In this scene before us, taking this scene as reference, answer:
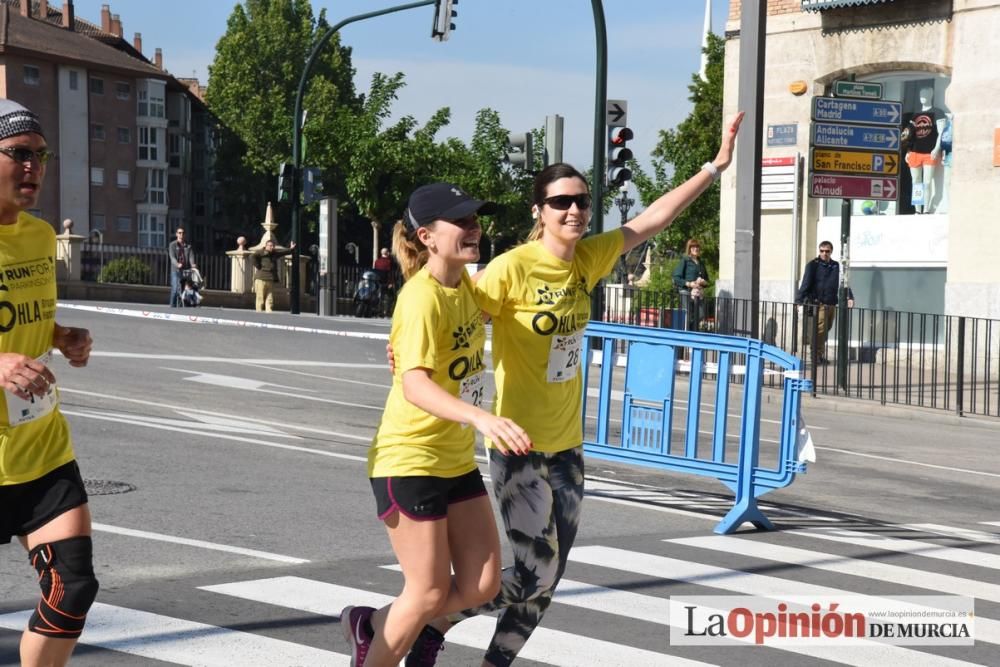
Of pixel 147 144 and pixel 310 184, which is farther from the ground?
pixel 147 144

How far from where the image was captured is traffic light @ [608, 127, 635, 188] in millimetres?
21797

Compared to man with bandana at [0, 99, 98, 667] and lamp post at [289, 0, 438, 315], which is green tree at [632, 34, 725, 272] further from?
man with bandana at [0, 99, 98, 667]

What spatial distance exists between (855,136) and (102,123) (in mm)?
76042

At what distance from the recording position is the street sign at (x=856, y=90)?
19984 millimetres

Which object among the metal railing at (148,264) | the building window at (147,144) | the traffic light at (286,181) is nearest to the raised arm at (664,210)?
the traffic light at (286,181)

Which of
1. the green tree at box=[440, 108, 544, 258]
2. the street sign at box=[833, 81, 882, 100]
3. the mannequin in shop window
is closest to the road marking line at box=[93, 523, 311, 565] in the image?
the street sign at box=[833, 81, 882, 100]

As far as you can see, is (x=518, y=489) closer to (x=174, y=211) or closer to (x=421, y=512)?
(x=421, y=512)

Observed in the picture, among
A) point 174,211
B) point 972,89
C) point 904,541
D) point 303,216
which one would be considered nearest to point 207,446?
point 904,541

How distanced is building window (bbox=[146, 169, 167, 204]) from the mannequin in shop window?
77.0m

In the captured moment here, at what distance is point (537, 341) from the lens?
5172 mm

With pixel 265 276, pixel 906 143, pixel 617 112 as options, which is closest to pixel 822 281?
pixel 617 112

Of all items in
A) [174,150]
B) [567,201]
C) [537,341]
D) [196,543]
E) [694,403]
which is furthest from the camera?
[174,150]

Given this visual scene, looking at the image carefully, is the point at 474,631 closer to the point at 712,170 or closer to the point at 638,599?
the point at 638,599

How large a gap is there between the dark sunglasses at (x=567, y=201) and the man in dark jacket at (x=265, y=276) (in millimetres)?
31378
